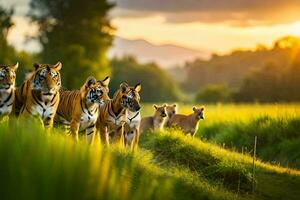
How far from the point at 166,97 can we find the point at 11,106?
238 ft

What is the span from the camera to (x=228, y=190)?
1130cm

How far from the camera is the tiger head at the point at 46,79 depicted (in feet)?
35.2

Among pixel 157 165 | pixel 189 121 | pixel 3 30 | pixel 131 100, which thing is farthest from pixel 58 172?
pixel 3 30

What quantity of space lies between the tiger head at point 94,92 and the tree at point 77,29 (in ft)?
116

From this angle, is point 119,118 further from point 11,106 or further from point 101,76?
point 101,76

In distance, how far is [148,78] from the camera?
85625mm

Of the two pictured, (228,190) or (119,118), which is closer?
(228,190)

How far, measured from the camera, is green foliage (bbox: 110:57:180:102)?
8162 cm

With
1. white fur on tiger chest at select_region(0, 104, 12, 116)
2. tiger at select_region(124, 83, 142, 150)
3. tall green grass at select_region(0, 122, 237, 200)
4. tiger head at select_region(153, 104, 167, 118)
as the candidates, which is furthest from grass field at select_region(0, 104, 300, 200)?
white fur on tiger chest at select_region(0, 104, 12, 116)

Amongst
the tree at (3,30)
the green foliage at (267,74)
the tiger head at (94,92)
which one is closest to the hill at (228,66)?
the green foliage at (267,74)

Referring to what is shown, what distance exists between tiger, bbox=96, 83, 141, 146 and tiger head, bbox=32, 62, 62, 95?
177cm

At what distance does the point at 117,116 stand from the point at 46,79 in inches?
80.7

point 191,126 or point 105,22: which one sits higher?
point 105,22

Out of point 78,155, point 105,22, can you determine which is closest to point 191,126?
Answer: point 78,155
